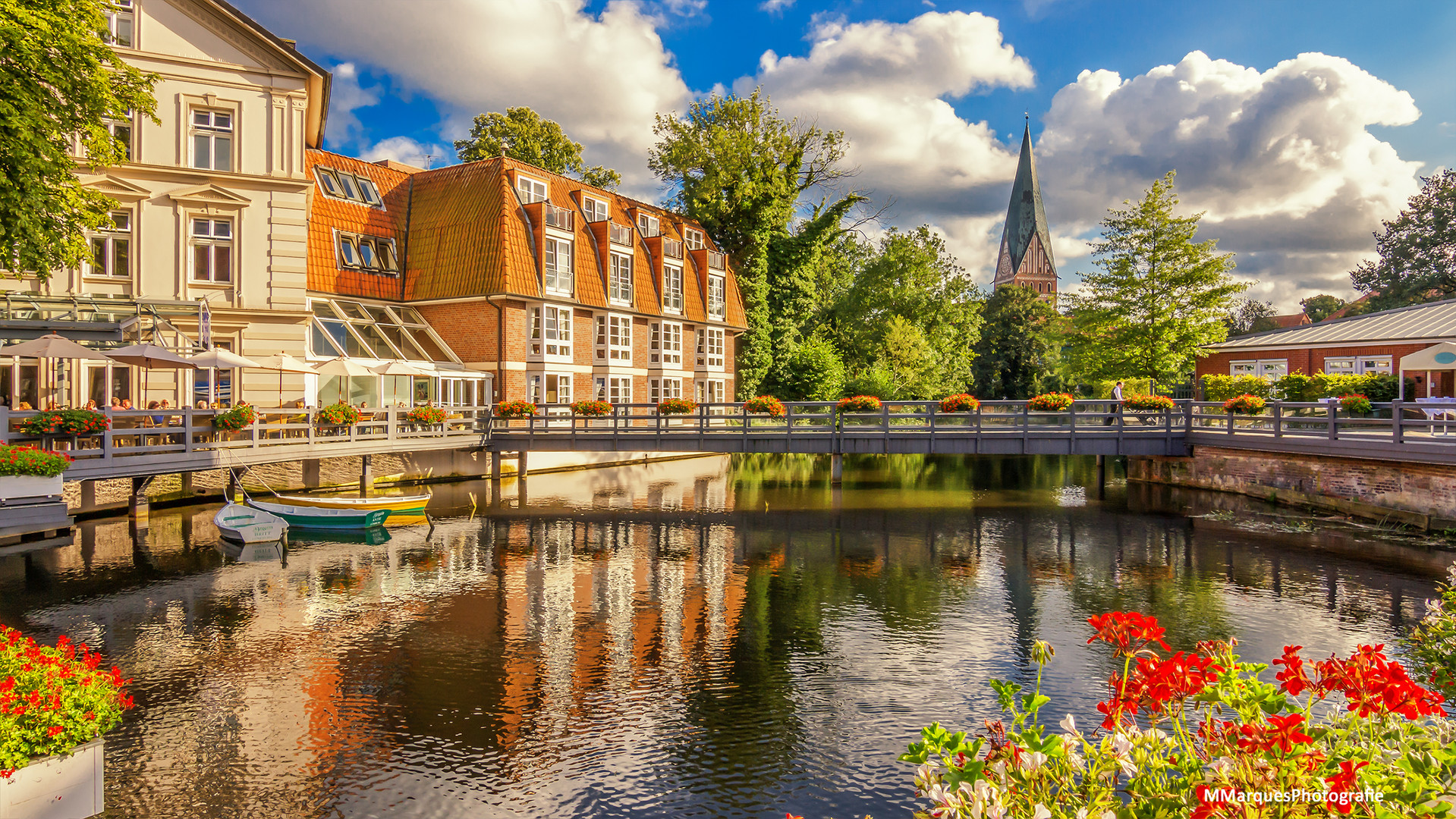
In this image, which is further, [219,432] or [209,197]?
[209,197]

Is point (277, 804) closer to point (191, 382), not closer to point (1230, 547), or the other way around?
point (1230, 547)

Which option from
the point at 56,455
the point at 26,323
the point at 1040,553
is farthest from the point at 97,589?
the point at 1040,553

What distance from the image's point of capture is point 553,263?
36688mm

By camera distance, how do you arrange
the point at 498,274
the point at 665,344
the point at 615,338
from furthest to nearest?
the point at 665,344 → the point at 615,338 → the point at 498,274

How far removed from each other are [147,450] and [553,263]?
20156 millimetres

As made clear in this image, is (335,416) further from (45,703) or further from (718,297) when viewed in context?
(718,297)

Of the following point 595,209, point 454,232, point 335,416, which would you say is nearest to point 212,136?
point 454,232

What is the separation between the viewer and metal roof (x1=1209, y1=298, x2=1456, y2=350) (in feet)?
120

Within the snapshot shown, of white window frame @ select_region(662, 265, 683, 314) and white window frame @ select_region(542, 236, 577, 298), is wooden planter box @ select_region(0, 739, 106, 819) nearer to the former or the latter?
white window frame @ select_region(542, 236, 577, 298)

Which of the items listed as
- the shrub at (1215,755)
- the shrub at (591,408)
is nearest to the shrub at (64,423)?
the shrub at (591,408)

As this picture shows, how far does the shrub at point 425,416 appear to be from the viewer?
27.1 metres

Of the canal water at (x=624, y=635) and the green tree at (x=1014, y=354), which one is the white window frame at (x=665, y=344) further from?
the green tree at (x=1014, y=354)

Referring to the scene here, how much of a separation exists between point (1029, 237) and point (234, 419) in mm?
110597

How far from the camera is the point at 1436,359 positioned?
26.8 meters
